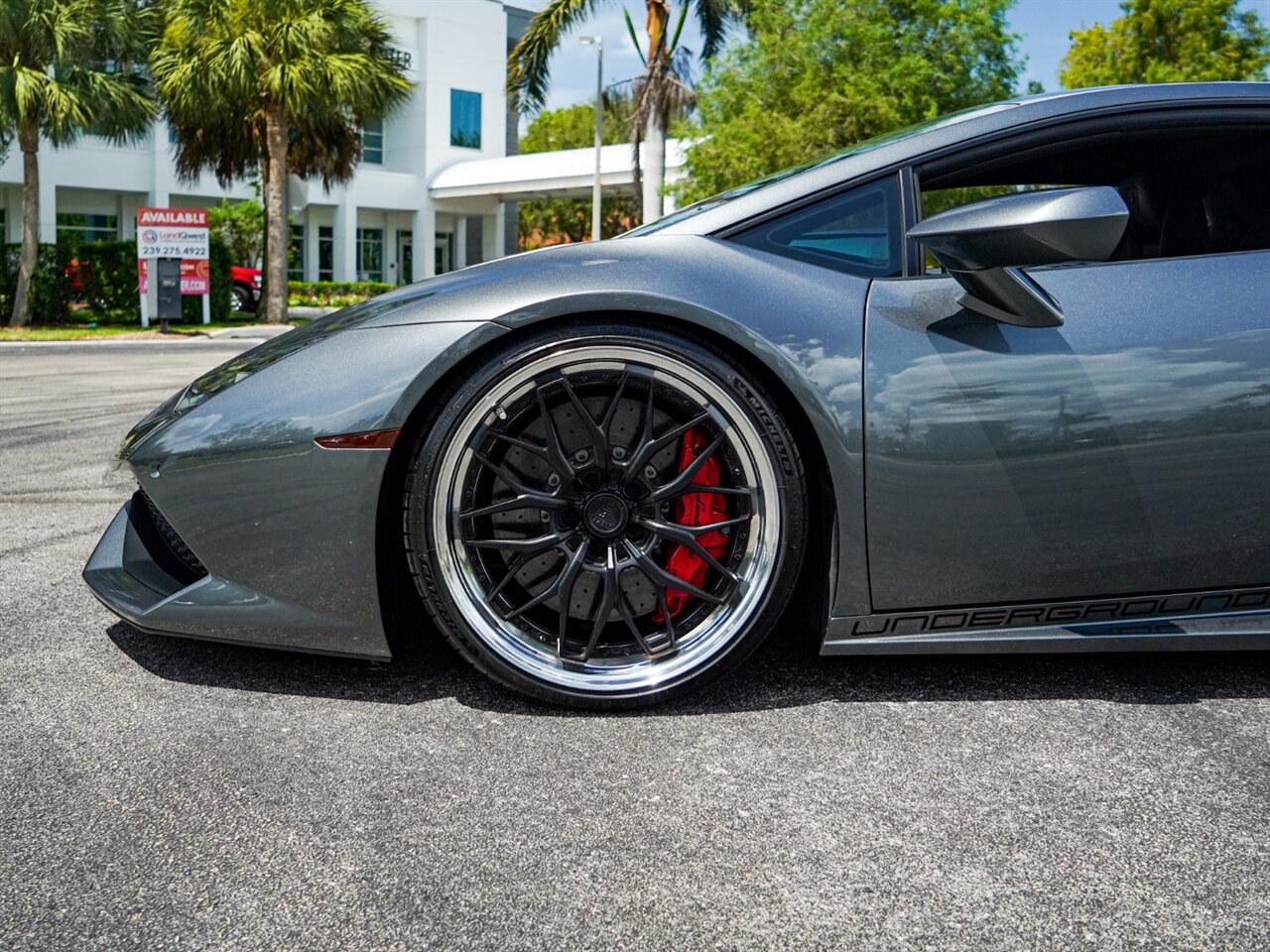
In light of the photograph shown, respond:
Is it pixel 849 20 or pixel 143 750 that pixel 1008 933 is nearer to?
pixel 143 750

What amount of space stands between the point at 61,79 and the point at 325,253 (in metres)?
21.1

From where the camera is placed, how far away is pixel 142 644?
9.15 feet

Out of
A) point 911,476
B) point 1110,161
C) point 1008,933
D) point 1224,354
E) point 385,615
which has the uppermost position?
point 1110,161

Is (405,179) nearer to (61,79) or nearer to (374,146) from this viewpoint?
(374,146)

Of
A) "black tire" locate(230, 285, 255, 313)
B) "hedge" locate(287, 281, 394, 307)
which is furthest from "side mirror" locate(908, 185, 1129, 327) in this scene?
"hedge" locate(287, 281, 394, 307)

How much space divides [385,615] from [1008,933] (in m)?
1.29

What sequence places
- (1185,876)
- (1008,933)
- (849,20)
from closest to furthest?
(1008,933)
(1185,876)
(849,20)

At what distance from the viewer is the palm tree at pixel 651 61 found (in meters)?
21.7

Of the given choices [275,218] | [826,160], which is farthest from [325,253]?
[826,160]

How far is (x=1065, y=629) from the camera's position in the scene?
240 centimetres

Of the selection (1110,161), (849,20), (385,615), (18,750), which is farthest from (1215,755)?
(849,20)

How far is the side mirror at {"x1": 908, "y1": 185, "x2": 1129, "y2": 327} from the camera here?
84.4 inches

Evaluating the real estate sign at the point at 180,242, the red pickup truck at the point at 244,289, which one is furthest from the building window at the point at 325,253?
the real estate sign at the point at 180,242

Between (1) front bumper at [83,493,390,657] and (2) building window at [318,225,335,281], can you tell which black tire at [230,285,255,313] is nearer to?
(2) building window at [318,225,335,281]
